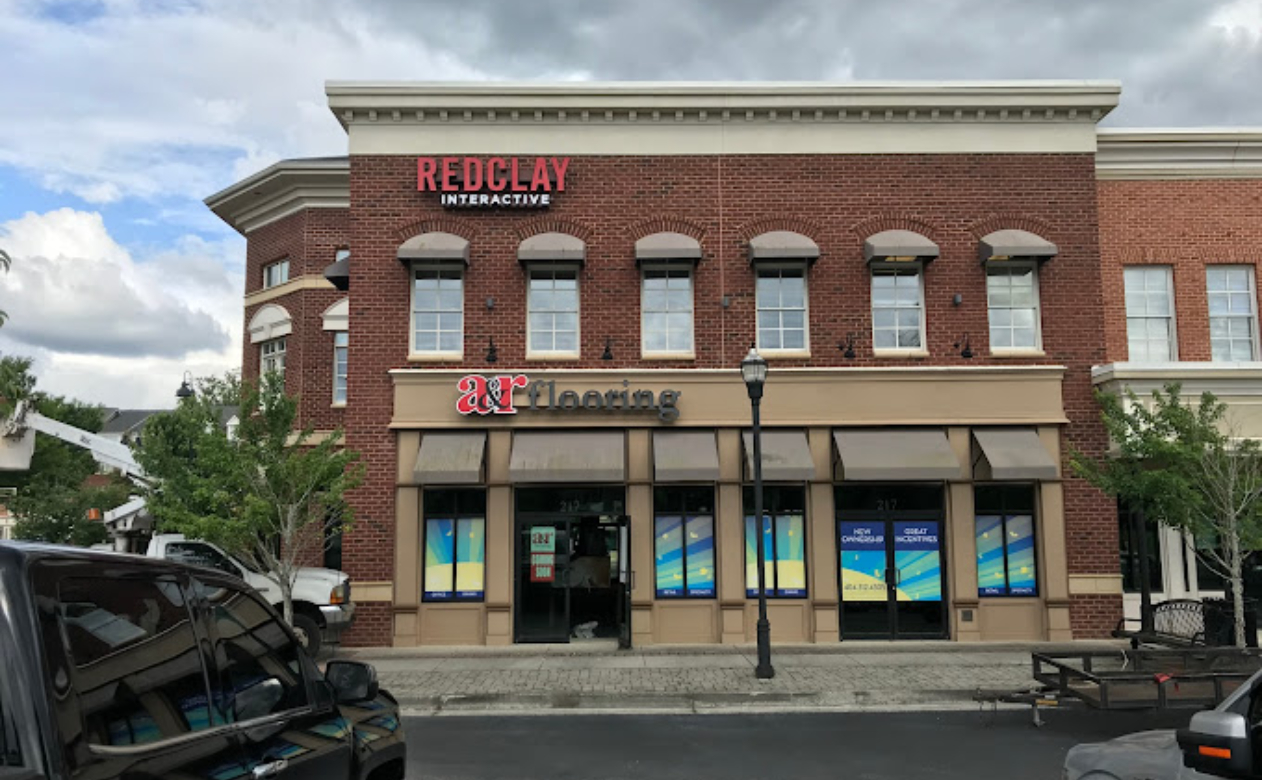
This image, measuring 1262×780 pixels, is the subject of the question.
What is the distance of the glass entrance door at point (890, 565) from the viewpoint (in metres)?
16.0

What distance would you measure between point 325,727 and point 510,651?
1185 centimetres

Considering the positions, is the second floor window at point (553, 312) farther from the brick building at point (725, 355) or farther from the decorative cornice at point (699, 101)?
the decorative cornice at point (699, 101)

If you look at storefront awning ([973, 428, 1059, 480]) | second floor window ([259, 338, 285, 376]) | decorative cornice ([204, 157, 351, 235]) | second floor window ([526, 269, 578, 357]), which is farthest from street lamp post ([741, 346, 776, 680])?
second floor window ([259, 338, 285, 376])

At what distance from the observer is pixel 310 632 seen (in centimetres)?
1446

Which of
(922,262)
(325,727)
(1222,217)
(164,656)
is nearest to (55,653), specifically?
(164,656)

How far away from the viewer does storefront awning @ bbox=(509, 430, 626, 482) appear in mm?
15375

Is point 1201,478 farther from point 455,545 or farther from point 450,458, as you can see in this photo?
point 455,545

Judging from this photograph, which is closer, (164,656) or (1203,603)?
(164,656)

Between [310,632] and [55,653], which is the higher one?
[55,653]

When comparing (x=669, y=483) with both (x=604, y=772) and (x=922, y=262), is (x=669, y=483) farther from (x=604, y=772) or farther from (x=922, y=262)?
(x=604, y=772)

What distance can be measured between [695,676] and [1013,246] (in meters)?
9.54

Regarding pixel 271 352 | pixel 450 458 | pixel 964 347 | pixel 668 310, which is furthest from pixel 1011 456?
pixel 271 352

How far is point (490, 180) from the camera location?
16453mm

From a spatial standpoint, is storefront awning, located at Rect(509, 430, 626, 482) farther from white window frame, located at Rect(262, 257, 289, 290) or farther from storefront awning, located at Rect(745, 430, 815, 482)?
white window frame, located at Rect(262, 257, 289, 290)
